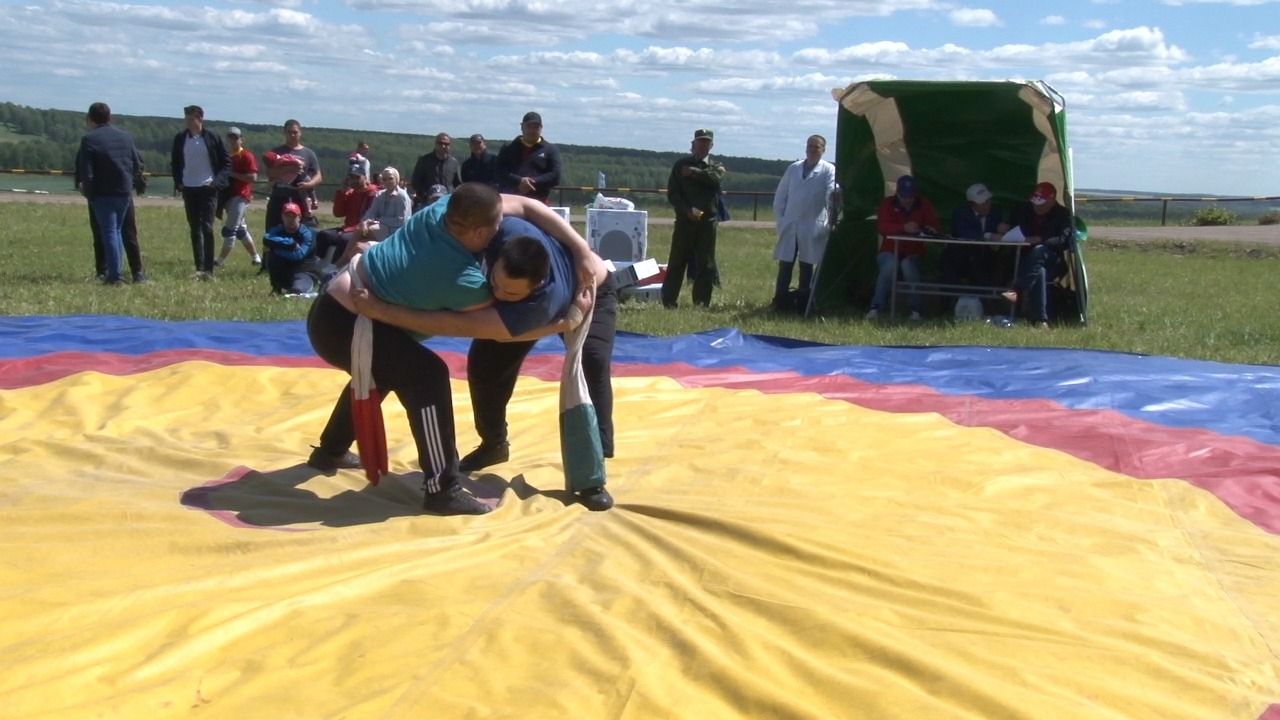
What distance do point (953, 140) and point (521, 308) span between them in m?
7.77

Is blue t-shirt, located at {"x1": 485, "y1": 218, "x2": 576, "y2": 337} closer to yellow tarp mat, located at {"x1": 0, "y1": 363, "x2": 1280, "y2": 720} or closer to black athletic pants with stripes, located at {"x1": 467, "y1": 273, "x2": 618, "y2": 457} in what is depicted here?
black athletic pants with stripes, located at {"x1": 467, "y1": 273, "x2": 618, "y2": 457}

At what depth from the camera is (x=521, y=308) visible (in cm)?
432

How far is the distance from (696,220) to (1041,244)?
2.81 metres

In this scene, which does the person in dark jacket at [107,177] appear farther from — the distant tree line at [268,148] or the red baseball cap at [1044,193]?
the distant tree line at [268,148]

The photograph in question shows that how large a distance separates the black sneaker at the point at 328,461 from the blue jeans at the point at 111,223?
7824 millimetres

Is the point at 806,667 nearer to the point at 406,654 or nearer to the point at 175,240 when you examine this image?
the point at 406,654

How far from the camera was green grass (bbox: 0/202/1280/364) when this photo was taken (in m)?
9.22

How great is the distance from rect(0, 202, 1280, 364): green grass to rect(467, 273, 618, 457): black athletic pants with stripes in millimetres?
4006

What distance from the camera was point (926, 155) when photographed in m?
11.4

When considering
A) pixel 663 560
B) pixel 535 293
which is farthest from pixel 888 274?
pixel 663 560

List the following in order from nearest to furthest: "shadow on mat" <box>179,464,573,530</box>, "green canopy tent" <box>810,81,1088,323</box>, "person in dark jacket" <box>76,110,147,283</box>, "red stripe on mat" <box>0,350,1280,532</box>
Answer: "shadow on mat" <box>179,464,573,530</box>, "red stripe on mat" <box>0,350,1280,532</box>, "green canopy tent" <box>810,81,1088,323</box>, "person in dark jacket" <box>76,110,147,283</box>

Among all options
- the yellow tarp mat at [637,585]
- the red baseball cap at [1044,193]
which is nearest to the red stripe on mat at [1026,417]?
the yellow tarp mat at [637,585]

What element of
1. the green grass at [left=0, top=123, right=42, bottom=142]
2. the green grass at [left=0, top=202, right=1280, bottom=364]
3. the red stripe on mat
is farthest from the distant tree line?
the red stripe on mat

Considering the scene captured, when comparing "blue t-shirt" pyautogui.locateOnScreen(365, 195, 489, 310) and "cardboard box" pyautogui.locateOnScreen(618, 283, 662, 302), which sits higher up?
"blue t-shirt" pyautogui.locateOnScreen(365, 195, 489, 310)
